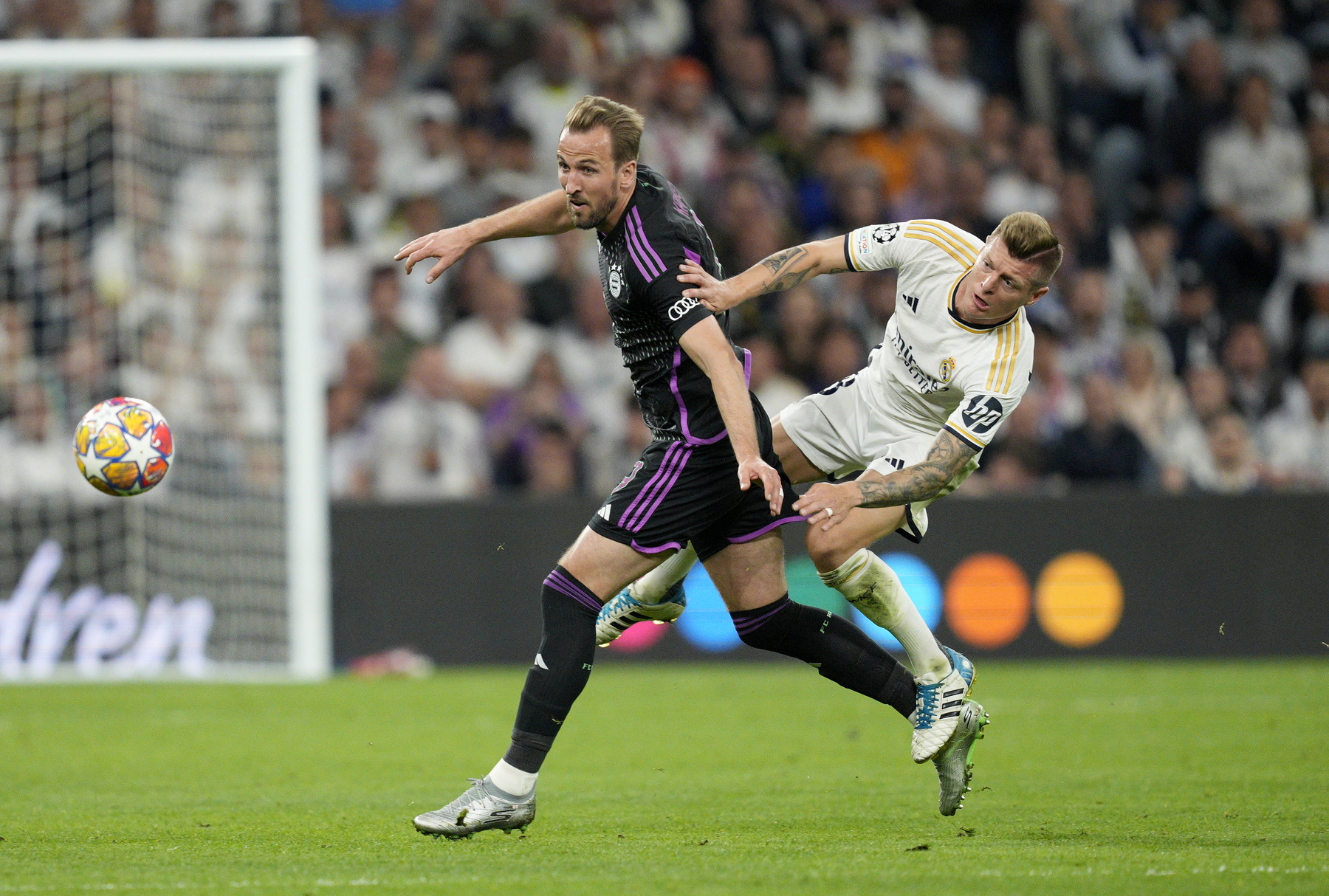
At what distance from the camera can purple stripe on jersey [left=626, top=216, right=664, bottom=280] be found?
4969 millimetres

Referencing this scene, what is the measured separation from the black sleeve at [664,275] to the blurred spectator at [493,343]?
7045 mm

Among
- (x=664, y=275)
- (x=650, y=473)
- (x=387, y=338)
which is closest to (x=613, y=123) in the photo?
(x=664, y=275)

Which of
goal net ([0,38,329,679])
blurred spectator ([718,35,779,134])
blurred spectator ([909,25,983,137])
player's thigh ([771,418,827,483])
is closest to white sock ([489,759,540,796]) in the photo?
player's thigh ([771,418,827,483])

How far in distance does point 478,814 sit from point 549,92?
30.1 ft

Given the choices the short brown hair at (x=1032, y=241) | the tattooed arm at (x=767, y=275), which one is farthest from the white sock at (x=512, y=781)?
the short brown hair at (x=1032, y=241)

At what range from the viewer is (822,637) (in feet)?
18.0

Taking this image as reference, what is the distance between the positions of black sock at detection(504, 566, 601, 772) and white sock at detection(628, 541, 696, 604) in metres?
0.54

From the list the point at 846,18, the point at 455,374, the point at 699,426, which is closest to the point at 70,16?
the point at 455,374

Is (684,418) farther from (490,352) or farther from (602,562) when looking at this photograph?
(490,352)

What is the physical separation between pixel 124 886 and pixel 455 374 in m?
8.00

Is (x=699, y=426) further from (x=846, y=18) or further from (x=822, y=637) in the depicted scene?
(x=846, y=18)

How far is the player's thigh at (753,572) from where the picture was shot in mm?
5375

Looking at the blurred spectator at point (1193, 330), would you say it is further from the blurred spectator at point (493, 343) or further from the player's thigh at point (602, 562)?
the player's thigh at point (602, 562)

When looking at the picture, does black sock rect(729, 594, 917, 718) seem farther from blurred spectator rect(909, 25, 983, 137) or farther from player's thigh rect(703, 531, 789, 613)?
blurred spectator rect(909, 25, 983, 137)
